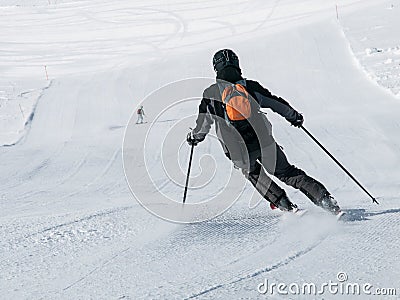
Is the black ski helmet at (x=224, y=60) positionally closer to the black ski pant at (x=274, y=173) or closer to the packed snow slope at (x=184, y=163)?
the black ski pant at (x=274, y=173)

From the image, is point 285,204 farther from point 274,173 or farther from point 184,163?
point 184,163

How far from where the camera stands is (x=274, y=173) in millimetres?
5902

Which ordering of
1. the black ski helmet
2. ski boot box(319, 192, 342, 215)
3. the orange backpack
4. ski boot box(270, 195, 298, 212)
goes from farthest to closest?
ski boot box(270, 195, 298, 212), ski boot box(319, 192, 342, 215), the black ski helmet, the orange backpack

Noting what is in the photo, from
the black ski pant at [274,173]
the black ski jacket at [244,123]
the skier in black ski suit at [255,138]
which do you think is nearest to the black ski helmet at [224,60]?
the skier in black ski suit at [255,138]

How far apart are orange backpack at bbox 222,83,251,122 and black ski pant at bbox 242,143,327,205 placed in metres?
0.45

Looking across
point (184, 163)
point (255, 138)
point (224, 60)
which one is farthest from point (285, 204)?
point (184, 163)

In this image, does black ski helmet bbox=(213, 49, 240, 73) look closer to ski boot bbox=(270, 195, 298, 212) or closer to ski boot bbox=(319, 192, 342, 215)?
ski boot bbox=(270, 195, 298, 212)

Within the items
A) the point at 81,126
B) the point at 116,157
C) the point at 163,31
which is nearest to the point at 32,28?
the point at 163,31

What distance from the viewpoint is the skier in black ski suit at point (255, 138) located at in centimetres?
565

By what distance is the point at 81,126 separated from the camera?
2039 cm

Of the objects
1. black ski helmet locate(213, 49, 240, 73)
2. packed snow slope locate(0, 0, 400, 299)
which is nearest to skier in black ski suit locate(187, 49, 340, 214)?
black ski helmet locate(213, 49, 240, 73)

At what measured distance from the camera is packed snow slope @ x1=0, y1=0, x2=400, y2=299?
409 cm

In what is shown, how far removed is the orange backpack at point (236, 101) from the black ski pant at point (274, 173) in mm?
453

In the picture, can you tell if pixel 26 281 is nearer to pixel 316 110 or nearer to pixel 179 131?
pixel 179 131
